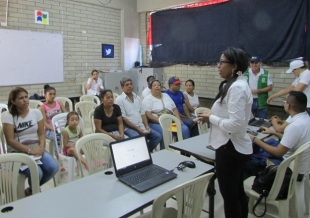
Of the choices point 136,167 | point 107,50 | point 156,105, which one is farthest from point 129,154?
point 107,50

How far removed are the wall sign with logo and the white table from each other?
5.10 meters

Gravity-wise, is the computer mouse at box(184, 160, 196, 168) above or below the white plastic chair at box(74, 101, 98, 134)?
below

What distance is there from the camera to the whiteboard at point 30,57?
493cm

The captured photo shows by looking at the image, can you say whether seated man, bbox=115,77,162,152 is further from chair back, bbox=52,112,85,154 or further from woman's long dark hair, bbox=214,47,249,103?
woman's long dark hair, bbox=214,47,249,103

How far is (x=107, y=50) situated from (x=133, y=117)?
332 centimetres

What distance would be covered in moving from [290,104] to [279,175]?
0.69m

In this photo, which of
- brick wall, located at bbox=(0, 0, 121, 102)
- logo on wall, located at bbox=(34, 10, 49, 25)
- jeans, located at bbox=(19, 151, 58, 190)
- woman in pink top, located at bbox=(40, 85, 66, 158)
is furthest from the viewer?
logo on wall, located at bbox=(34, 10, 49, 25)

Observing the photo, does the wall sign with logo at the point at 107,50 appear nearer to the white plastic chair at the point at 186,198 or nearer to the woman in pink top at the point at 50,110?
the woman in pink top at the point at 50,110

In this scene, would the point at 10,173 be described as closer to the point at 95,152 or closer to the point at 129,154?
the point at 95,152

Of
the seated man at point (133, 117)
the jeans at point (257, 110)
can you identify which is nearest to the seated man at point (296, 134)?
the seated man at point (133, 117)

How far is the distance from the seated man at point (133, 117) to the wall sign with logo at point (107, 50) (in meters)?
2.96

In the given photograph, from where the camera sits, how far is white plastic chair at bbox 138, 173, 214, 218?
129 centimetres

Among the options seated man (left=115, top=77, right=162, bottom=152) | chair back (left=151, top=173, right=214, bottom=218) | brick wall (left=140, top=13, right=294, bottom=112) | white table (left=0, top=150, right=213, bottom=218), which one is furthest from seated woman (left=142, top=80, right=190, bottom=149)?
chair back (left=151, top=173, right=214, bottom=218)

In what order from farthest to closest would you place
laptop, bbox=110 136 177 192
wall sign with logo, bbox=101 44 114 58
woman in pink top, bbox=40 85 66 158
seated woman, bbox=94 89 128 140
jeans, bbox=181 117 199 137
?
wall sign with logo, bbox=101 44 114 58 → jeans, bbox=181 117 199 137 → woman in pink top, bbox=40 85 66 158 → seated woman, bbox=94 89 128 140 → laptop, bbox=110 136 177 192
